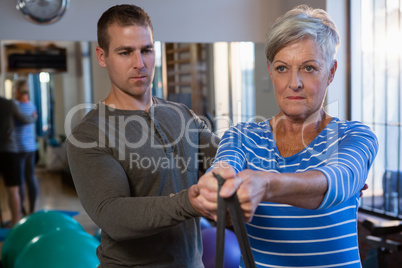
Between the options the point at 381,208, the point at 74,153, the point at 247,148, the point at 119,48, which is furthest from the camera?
the point at 381,208

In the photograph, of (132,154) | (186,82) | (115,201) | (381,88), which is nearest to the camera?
(115,201)

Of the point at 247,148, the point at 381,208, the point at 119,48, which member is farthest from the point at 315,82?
the point at 381,208

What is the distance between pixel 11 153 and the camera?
13.3 feet

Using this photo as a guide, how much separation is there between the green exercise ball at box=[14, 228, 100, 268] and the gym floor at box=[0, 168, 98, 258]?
1.47 m

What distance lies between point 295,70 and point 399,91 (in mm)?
2424

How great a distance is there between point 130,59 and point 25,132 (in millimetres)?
2904

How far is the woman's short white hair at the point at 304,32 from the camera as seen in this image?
1.07 meters

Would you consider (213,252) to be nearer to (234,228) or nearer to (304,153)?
(304,153)

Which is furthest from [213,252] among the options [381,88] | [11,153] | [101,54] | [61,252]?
[11,153]

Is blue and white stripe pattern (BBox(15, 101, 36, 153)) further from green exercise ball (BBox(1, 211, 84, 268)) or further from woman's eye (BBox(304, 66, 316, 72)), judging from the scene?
woman's eye (BBox(304, 66, 316, 72))

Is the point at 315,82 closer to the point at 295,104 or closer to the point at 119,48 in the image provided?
the point at 295,104

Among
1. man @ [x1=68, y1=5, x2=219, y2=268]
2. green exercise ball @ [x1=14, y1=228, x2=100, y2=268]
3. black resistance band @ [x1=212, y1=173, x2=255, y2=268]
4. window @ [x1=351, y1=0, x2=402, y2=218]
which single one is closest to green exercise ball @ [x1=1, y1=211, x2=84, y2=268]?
green exercise ball @ [x1=14, y1=228, x2=100, y2=268]

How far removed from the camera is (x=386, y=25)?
10.8 feet

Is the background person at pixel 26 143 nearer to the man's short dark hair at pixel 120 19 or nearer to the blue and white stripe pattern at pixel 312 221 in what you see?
the man's short dark hair at pixel 120 19
